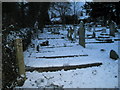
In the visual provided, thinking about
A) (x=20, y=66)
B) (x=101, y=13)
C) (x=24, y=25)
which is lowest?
(x=20, y=66)

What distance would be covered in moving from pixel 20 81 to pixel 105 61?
402cm

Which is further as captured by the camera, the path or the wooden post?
the path

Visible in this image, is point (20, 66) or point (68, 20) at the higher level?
point (68, 20)

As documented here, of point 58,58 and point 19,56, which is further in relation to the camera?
point 58,58

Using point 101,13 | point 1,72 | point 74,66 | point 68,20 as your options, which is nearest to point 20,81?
point 1,72

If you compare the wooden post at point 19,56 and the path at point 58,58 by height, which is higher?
the wooden post at point 19,56

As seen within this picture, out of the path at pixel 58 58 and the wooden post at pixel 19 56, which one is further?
the path at pixel 58 58

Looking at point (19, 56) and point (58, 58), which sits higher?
point (19, 56)

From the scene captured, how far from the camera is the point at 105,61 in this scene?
296 inches

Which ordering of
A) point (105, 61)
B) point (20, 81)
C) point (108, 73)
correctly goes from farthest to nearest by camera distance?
point (105, 61) < point (108, 73) < point (20, 81)

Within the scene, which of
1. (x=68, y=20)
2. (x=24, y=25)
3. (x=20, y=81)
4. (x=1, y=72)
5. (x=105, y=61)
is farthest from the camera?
(x=68, y=20)

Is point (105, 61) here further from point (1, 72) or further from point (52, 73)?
point (1, 72)

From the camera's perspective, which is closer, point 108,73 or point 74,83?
point 74,83

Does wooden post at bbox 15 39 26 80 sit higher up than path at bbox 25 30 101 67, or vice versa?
wooden post at bbox 15 39 26 80
